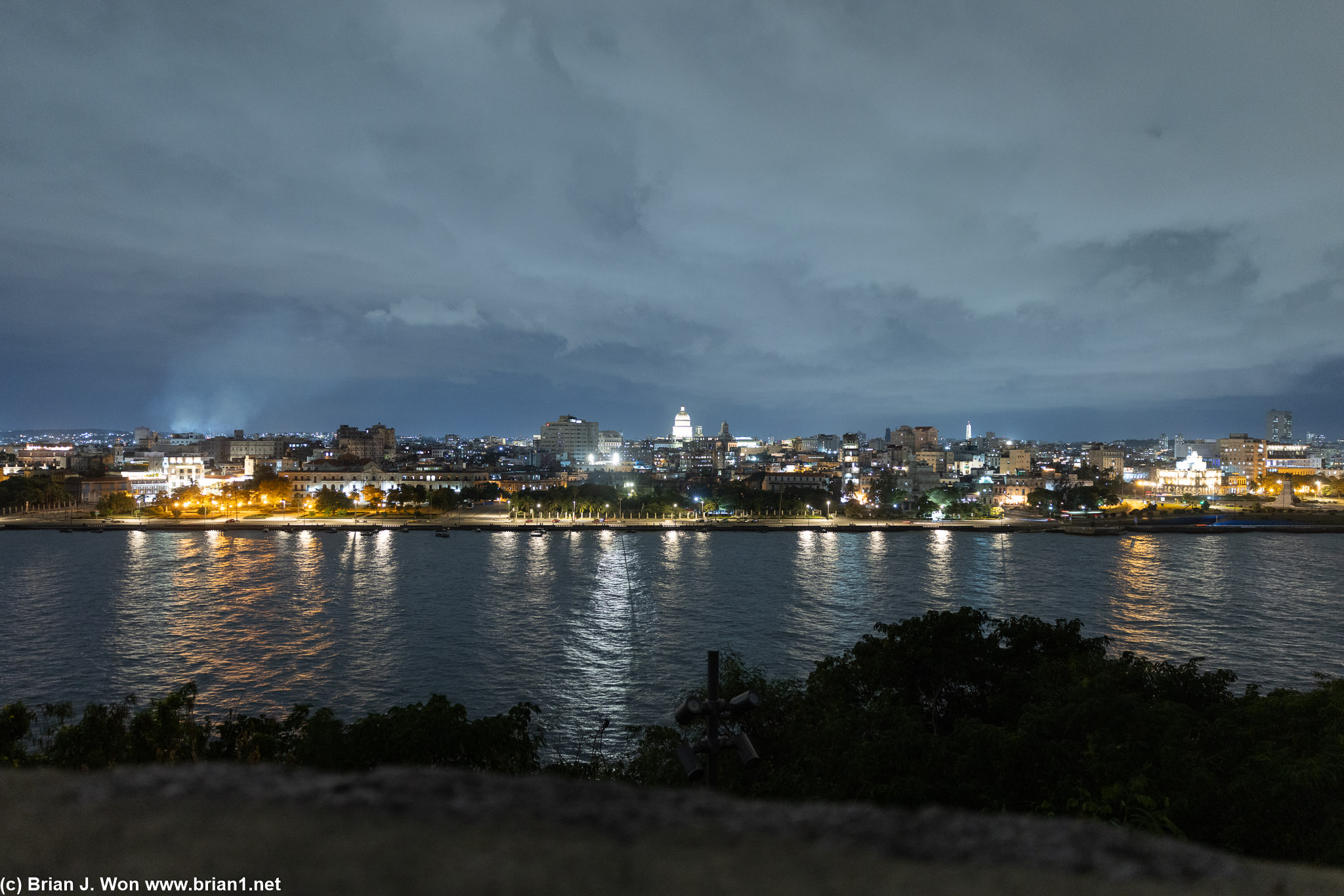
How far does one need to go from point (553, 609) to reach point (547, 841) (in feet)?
66.9

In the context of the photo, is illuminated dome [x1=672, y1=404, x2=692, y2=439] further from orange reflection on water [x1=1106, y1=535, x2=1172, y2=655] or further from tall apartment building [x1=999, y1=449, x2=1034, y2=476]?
orange reflection on water [x1=1106, y1=535, x2=1172, y2=655]

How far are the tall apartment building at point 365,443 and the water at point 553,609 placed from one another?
5016 cm

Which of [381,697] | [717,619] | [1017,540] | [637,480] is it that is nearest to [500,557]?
[717,619]

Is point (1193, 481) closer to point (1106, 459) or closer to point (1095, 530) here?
point (1106, 459)

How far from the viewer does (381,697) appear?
13016 mm

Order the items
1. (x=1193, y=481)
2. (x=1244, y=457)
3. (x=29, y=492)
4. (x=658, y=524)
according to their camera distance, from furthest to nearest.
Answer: (x=1244, y=457) → (x=1193, y=481) → (x=29, y=492) → (x=658, y=524)

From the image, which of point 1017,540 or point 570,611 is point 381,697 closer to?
point 570,611

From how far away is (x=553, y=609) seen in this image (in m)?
20.7

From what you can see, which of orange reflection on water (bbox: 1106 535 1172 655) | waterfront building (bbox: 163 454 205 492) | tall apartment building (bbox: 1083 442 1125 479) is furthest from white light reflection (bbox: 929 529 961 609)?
waterfront building (bbox: 163 454 205 492)

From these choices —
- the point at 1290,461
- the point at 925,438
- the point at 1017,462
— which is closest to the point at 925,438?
the point at 925,438

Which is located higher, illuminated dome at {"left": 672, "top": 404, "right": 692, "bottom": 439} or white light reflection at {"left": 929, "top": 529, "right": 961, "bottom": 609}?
illuminated dome at {"left": 672, "top": 404, "right": 692, "bottom": 439}

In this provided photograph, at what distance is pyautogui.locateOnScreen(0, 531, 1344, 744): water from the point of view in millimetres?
14031

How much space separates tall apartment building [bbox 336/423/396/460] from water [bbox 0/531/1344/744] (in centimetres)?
5016

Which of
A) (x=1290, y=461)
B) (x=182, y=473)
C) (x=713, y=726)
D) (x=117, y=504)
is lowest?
(x=117, y=504)
